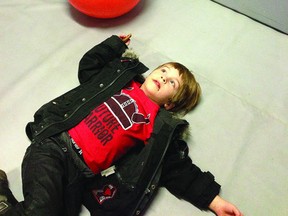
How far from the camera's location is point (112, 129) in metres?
0.83

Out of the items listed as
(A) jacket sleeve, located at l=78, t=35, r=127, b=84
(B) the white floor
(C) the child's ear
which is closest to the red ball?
(B) the white floor

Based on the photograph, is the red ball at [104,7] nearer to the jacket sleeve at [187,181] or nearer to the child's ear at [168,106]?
the child's ear at [168,106]

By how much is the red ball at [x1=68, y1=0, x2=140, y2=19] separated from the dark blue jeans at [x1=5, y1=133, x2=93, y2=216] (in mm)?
458

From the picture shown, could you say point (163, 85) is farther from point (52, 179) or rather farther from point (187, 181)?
point (52, 179)

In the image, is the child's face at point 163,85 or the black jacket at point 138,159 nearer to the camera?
the black jacket at point 138,159

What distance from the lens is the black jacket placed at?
80 cm

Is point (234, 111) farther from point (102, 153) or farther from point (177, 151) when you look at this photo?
point (102, 153)

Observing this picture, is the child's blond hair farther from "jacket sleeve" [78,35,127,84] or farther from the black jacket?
"jacket sleeve" [78,35,127,84]

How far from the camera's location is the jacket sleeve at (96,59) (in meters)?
0.95

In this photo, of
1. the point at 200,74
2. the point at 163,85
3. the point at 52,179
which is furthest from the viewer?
the point at 200,74

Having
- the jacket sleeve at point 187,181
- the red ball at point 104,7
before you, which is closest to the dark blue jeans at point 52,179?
the jacket sleeve at point 187,181

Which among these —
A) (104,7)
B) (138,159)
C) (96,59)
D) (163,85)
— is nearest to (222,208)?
(138,159)

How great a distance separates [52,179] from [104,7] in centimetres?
59

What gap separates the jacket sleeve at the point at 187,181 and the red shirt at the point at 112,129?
9 cm
